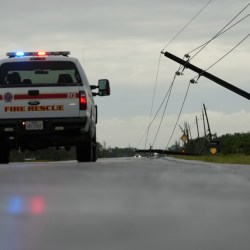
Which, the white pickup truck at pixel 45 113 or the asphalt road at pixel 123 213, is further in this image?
the white pickup truck at pixel 45 113

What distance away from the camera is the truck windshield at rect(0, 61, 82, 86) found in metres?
13.2

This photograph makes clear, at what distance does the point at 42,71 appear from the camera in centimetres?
1336

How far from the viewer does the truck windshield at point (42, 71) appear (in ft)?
43.3

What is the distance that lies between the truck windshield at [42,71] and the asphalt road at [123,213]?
18.9 feet

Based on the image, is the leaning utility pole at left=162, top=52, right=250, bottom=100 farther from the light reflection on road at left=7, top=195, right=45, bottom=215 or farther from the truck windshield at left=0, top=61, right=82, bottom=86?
the light reflection on road at left=7, top=195, right=45, bottom=215

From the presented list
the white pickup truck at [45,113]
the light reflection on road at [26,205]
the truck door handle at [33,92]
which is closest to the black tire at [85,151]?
the white pickup truck at [45,113]

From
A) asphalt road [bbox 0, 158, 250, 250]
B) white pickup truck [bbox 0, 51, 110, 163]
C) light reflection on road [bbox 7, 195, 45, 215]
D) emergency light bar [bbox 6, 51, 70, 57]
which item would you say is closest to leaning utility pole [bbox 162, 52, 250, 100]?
emergency light bar [bbox 6, 51, 70, 57]

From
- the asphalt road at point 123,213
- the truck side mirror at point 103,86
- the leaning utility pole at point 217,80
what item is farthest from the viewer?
the leaning utility pole at point 217,80

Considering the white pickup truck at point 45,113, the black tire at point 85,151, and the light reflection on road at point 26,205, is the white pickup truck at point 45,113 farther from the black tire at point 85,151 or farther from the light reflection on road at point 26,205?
the light reflection on road at point 26,205

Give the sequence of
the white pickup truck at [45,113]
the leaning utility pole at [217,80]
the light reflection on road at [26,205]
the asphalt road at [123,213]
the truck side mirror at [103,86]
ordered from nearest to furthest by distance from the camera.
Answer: the asphalt road at [123,213] < the light reflection on road at [26,205] < the white pickup truck at [45,113] < the truck side mirror at [103,86] < the leaning utility pole at [217,80]

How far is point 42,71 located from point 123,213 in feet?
29.6

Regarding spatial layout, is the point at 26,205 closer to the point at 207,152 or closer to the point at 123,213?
the point at 123,213

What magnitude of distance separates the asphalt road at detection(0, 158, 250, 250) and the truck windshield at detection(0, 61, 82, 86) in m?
5.75

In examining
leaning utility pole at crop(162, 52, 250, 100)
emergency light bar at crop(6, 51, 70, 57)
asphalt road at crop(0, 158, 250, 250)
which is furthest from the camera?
leaning utility pole at crop(162, 52, 250, 100)
